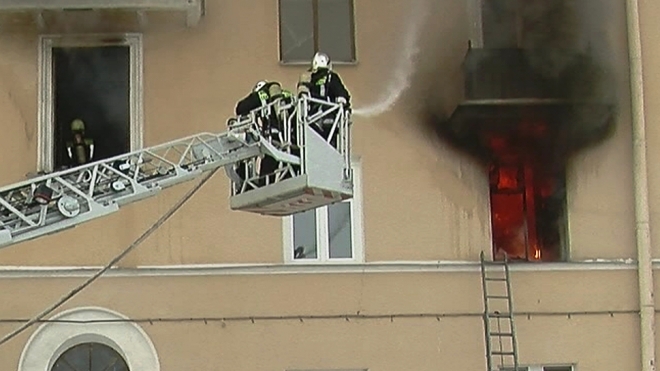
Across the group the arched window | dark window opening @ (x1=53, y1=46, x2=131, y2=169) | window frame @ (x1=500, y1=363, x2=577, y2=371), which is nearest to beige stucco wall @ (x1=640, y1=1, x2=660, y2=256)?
window frame @ (x1=500, y1=363, x2=577, y2=371)

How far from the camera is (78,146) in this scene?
12562 mm

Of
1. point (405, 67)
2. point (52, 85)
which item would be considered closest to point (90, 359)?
point (52, 85)

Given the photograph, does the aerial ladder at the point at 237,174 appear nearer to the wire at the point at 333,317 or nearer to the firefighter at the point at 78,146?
the wire at the point at 333,317

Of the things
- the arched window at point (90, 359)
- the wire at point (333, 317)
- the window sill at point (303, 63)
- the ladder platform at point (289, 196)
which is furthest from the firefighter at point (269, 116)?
the arched window at point (90, 359)

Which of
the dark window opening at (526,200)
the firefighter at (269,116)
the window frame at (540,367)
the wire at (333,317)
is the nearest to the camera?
the firefighter at (269,116)

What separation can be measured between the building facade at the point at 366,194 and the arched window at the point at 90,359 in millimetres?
20

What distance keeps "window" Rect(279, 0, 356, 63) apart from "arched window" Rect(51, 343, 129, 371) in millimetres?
3496

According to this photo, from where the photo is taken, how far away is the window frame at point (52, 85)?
12.4 meters

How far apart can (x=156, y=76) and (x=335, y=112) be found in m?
3.58

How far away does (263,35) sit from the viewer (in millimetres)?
12719

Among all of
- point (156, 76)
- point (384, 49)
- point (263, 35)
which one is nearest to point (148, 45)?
point (156, 76)

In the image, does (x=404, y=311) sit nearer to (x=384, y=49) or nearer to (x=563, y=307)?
(x=563, y=307)

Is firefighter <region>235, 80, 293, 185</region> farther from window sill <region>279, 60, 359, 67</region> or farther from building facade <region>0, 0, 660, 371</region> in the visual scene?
window sill <region>279, 60, 359, 67</region>

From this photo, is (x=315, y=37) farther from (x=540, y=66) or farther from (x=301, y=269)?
(x=301, y=269)
